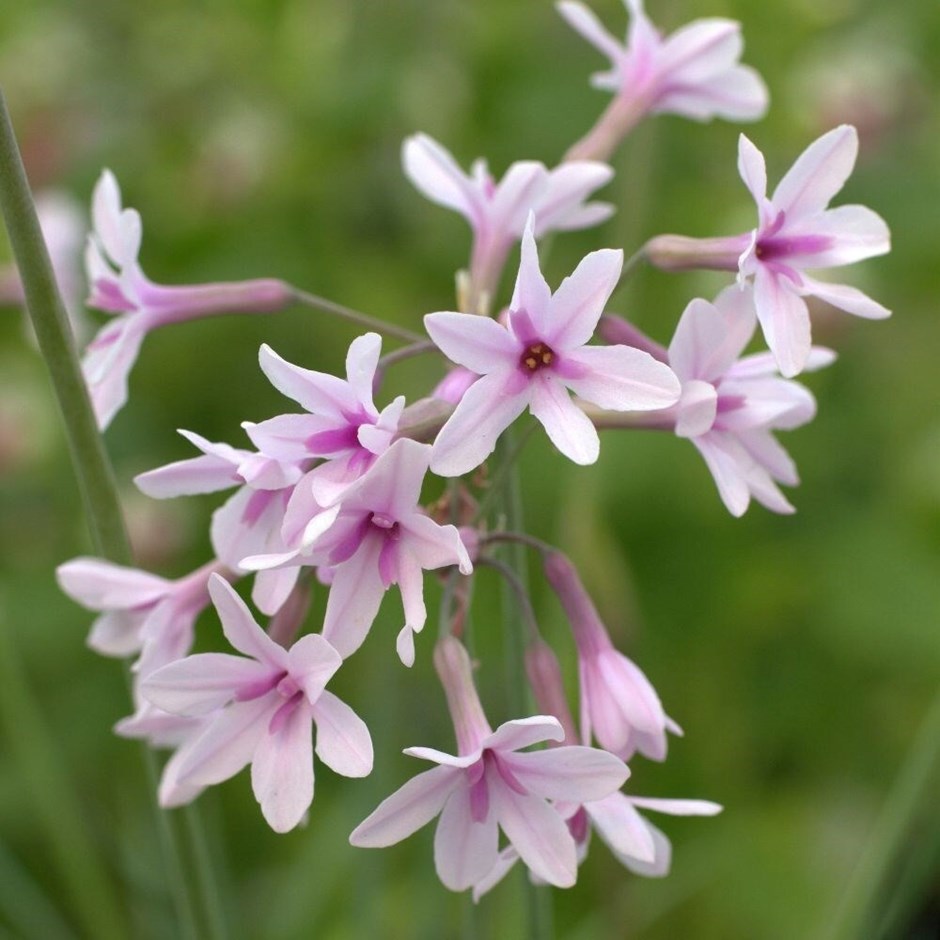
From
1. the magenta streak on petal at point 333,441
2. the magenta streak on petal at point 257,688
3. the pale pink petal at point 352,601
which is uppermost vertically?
the magenta streak on petal at point 333,441

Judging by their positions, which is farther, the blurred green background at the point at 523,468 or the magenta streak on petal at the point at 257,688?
the blurred green background at the point at 523,468

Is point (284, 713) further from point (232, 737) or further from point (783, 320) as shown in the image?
point (783, 320)

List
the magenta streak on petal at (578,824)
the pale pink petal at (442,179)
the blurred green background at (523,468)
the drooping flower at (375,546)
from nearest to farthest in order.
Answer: the drooping flower at (375,546)
the magenta streak on petal at (578,824)
the pale pink petal at (442,179)
the blurred green background at (523,468)

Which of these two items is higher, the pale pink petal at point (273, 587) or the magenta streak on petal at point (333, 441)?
the magenta streak on petal at point (333, 441)

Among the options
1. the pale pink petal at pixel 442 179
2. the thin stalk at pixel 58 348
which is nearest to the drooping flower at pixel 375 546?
the thin stalk at pixel 58 348

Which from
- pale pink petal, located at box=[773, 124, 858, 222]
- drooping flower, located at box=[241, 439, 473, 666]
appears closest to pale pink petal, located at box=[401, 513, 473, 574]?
drooping flower, located at box=[241, 439, 473, 666]

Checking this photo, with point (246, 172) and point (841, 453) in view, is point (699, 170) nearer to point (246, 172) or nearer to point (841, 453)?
point (841, 453)

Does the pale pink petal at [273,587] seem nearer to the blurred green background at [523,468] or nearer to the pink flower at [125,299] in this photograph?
the pink flower at [125,299]
